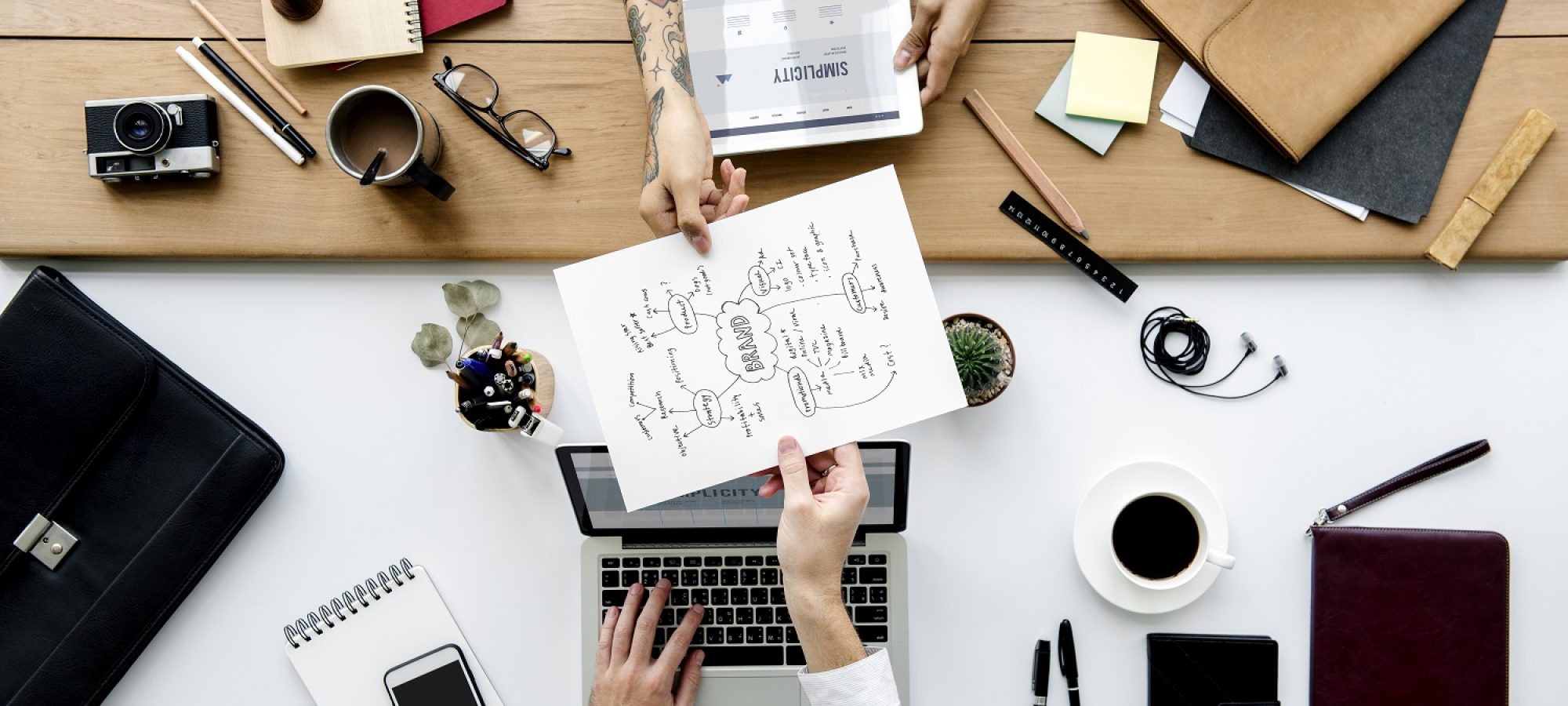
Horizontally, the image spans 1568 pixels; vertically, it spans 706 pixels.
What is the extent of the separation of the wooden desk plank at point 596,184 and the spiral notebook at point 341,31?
3 cm

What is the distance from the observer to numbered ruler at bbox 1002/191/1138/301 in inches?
42.1

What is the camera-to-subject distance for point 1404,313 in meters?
1.10

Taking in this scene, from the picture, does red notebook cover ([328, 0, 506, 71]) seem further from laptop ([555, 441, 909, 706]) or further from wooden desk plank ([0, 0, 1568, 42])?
laptop ([555, 441, 909, 706])

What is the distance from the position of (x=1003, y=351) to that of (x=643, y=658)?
54 centimetres

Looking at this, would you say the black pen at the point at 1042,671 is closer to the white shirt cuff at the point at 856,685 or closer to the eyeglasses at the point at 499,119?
the white shirt cuff at the point at 856,685

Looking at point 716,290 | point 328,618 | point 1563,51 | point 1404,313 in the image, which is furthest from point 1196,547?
point 328,618

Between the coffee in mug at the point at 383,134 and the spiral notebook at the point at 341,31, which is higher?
the spiral notebook at the point at 341,31

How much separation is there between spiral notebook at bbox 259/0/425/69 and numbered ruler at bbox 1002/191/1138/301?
2.44ft

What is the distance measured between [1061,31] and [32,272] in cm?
124

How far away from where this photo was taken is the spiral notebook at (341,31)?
1.09 meters

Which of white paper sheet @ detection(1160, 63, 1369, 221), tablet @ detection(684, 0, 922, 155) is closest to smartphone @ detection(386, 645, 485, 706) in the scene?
tablet @ detection(684, 0, 922, 155)

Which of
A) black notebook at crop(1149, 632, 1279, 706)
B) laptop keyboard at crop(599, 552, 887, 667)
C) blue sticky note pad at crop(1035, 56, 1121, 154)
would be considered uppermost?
blue sticky note pad at crop(1035, 56, 1121, 154)

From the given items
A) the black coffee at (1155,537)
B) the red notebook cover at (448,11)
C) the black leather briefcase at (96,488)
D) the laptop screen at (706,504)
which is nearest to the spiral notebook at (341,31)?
the red notebook cover at (448,11)

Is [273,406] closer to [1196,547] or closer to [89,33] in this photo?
[89,33]
